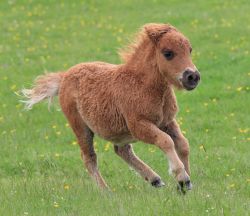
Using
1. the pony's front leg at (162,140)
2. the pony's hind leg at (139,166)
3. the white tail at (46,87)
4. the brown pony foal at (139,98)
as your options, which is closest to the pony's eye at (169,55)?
the brown pony foal at (139,98)

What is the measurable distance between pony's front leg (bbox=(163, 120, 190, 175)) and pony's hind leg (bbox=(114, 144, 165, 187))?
47 cm

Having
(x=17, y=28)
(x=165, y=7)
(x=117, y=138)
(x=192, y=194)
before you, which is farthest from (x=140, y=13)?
(x=192, y=194)

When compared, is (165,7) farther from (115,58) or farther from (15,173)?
(15,173)

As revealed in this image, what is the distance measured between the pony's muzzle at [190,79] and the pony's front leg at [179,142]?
0.80 meters

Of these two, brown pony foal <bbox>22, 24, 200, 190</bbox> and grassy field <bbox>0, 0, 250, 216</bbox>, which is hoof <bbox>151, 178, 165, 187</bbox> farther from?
grassy field <bbox>0, 0, 250, 216</bbox>

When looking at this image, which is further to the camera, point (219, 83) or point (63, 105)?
point (219, 83)

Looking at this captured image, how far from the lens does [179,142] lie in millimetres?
8391

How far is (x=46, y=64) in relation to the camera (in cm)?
1809

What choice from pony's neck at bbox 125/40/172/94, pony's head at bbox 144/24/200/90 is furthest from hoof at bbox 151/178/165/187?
pony's head at bbox 144/24/200/90

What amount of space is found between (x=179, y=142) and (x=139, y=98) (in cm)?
66

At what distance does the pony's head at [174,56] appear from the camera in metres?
7.77

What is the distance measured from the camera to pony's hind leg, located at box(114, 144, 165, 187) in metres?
8.77

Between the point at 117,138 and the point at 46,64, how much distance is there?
9568mm

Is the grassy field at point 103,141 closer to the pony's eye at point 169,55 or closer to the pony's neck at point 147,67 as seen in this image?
the pony's neck at point 147,67
